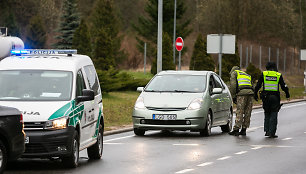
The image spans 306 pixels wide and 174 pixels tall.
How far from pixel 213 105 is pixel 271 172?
24.9 feet

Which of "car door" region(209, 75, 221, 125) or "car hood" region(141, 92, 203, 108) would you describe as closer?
"car hood" region(141, 92, 203, 108)

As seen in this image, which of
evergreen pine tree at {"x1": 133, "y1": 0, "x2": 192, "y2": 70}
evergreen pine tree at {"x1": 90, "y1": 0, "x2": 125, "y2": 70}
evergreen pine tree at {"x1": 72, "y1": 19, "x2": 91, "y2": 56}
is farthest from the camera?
evergreen pine tree at {"x1": 133, "y1": 0, "x2": 192, "y2": 70}

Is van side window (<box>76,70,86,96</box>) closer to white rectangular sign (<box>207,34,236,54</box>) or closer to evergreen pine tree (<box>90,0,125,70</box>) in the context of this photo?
white rectangular sign (<box>207,34,236,54</box>)

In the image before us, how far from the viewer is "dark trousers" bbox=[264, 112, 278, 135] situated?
19.4 meters

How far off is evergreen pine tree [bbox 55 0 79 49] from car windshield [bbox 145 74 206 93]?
49371 mm

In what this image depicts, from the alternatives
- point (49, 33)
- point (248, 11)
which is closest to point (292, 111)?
point (248, 11)

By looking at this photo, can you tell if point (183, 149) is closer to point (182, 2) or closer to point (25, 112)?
point (25, 112)

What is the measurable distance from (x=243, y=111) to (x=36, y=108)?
8.72 metres

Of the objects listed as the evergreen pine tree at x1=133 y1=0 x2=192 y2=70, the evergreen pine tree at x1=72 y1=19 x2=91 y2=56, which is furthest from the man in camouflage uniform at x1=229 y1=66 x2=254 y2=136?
the evergreen pine tree at x1=133 y1=0 x2=192 y2=70

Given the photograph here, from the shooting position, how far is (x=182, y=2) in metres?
79.4

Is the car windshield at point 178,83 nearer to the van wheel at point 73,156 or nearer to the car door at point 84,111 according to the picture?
the car door at point 84,111

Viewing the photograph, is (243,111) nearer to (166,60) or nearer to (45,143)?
(45,143)

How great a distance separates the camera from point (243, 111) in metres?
20.0

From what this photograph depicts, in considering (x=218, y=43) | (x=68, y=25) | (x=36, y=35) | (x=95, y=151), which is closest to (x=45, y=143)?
(x=95, y=151)
